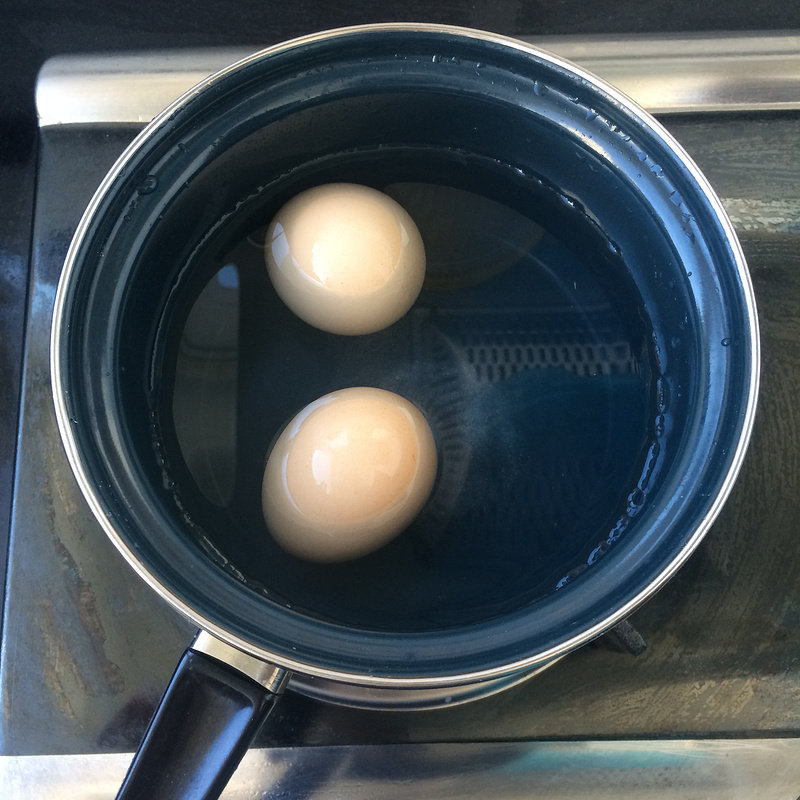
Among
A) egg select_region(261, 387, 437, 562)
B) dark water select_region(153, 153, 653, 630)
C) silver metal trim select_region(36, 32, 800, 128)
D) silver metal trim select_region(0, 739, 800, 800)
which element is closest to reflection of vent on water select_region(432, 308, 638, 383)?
dark water select_region(153, 153, 653, 630)

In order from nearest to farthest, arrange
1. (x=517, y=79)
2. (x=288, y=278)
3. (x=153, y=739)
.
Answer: (x=153, y=739)
(x=517, y=79)
(x=288, y=278)

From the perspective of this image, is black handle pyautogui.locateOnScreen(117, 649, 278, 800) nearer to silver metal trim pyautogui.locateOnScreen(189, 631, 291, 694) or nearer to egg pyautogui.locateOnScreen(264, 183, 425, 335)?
silver metal trim pyautogui.locateOnScreen(189, 631, 291, 694)

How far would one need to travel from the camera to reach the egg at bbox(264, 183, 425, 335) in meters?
0.72

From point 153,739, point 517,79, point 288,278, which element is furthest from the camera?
point 288,278

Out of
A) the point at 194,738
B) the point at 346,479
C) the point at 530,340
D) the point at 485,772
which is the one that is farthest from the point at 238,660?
the point at 530,340

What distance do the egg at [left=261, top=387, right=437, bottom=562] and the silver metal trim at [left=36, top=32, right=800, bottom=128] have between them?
0.42 metres

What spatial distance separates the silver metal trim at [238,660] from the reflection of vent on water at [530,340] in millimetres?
390

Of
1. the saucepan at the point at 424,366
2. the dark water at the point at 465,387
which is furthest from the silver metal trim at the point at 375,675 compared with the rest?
the dark water at the point at 465,387

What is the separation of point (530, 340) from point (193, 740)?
0.50 metres

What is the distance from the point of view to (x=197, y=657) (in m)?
0.49

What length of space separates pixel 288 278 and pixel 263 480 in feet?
0.66

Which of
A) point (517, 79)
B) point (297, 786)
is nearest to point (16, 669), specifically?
point (297, 786)

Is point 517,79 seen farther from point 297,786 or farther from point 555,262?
point 297,786

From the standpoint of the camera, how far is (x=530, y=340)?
0.79 meters
